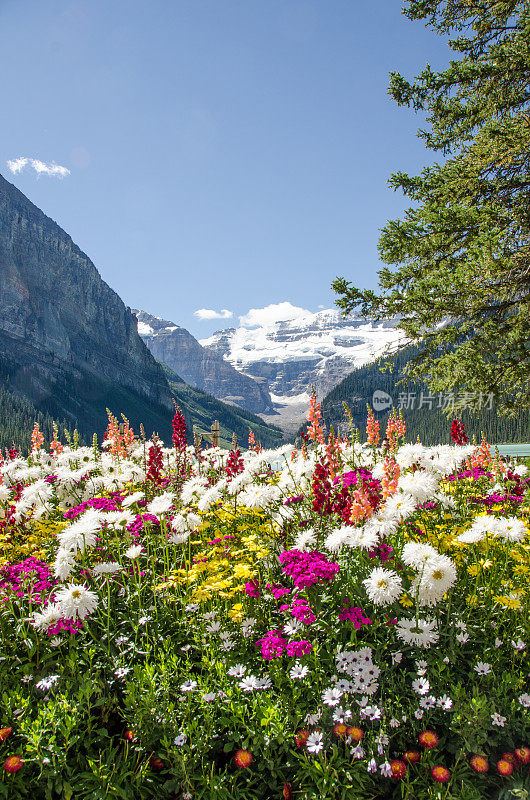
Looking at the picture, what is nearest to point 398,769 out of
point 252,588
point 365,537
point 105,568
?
point 365,537

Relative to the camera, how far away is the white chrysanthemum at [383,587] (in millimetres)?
2850

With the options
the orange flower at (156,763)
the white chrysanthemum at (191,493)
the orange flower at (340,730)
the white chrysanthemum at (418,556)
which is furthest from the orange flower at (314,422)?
the orange flower at (156,763)

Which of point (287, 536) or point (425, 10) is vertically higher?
point (425, 10)

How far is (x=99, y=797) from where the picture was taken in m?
2.31

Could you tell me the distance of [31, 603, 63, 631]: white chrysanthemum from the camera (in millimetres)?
3057

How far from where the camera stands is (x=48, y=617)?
3074mm

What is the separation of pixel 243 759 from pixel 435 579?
67.5 inches

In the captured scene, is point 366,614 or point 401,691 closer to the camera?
point 401,691

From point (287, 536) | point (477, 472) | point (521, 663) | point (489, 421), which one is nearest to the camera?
point (521, 663)

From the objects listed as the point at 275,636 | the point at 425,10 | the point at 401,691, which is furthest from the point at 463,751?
the point at 425,10

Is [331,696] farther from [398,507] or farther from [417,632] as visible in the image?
[398,507]

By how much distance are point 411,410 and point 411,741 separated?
157035 mm

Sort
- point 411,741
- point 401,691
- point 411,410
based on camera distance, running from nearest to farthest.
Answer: point 411,741
point 401,691
point 411,410

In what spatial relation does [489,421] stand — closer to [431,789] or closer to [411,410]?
[411,410]
